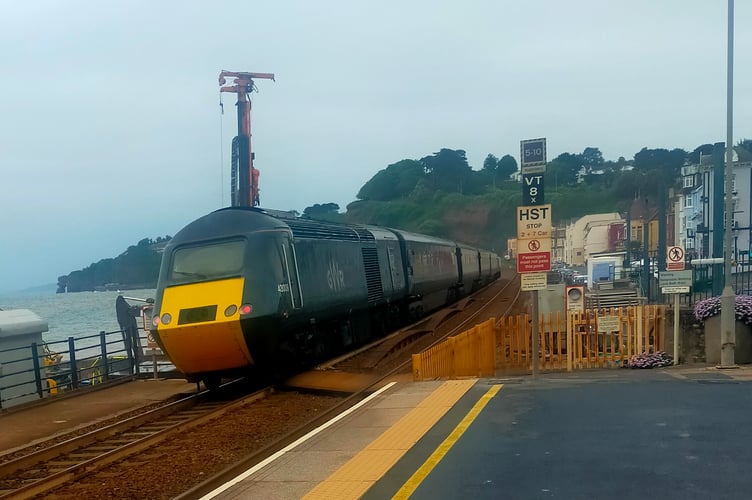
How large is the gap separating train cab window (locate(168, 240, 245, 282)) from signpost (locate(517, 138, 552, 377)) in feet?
16.9

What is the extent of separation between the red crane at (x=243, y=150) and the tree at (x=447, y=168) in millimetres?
47559

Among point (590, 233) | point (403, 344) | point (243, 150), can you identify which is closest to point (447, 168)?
point (590, 233)

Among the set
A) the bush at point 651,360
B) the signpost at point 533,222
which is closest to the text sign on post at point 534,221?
the signpost at point 533,222

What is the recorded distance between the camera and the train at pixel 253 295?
38.3 ft

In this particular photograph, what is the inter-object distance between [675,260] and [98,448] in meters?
11.1

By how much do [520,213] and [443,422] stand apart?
158 inches

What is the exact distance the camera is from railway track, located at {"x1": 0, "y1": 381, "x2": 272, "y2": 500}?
764 cm

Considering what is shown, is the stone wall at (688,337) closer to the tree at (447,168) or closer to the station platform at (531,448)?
the station platform at (531,448)

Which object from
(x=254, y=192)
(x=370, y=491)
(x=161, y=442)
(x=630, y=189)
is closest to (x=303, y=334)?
(x=161, y=442)

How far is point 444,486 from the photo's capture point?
17.7 feet

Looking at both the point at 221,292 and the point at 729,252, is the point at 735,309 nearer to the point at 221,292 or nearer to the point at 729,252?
the point at 729,252

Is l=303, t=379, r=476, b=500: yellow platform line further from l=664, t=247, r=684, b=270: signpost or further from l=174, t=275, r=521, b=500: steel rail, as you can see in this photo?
l=664, t=247, r=684, b=270: signpost

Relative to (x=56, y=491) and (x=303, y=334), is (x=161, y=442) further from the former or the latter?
(x=303, y=334)

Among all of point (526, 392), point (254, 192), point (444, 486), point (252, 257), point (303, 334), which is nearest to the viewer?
point (444, 486)
